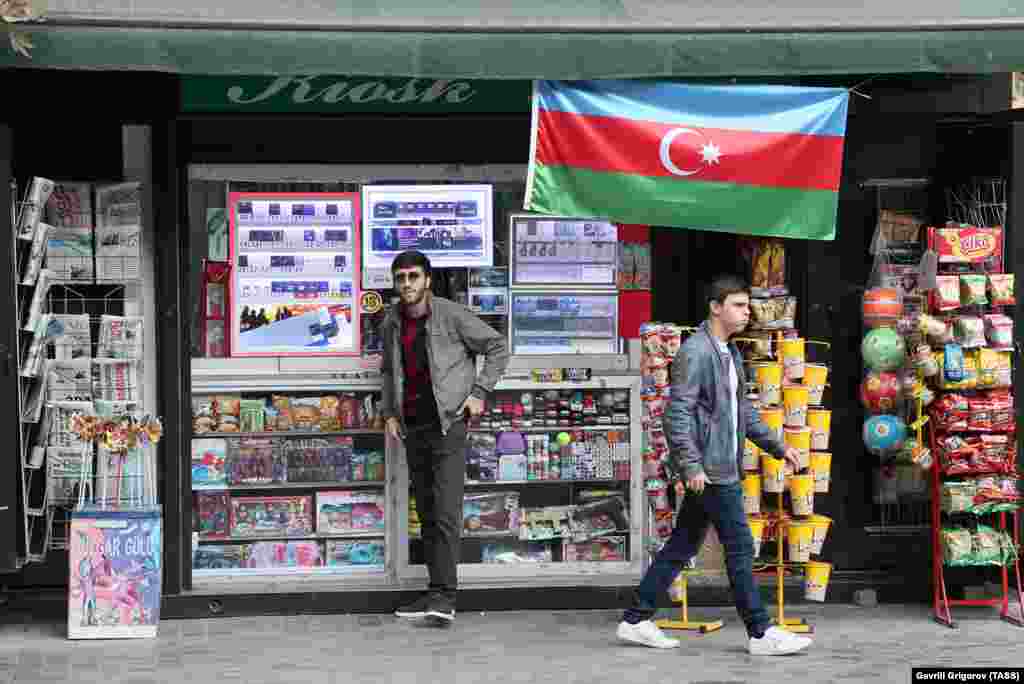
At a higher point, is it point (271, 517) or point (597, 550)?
point (271, 517)

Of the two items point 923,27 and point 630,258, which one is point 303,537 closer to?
point 630,258

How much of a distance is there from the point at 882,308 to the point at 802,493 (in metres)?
1.12

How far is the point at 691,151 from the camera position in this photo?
8.80m

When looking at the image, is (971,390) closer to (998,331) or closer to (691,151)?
(998,331)

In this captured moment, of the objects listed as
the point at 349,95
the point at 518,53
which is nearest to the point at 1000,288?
the point at 518,53

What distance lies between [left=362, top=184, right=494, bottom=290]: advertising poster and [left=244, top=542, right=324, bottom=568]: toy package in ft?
5.09

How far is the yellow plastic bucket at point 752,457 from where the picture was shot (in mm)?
8891

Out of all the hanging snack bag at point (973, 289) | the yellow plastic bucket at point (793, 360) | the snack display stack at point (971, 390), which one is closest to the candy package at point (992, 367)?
the snack display stack at point (971, 390)

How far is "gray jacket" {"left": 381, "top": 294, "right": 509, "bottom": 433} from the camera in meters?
9.00

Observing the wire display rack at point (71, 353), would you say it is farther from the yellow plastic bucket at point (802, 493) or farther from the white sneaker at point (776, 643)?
the yellow plastic bucket at point (802, 493)

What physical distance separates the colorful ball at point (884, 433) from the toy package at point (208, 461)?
360 cm

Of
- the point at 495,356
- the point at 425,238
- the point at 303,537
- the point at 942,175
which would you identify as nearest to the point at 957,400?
the point at 942,175

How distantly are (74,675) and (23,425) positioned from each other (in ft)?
5.09

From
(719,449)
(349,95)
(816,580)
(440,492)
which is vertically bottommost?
(816,580)
